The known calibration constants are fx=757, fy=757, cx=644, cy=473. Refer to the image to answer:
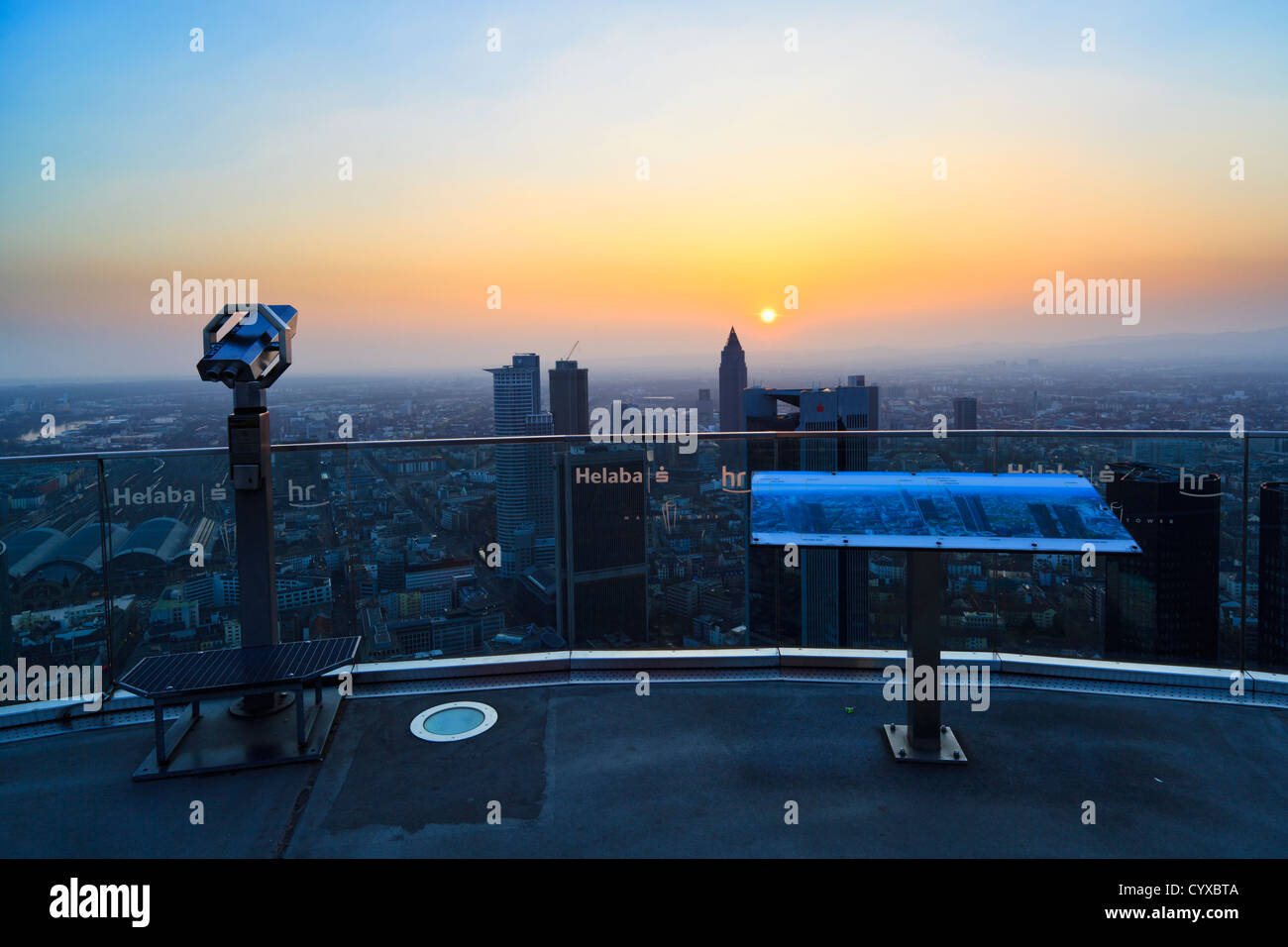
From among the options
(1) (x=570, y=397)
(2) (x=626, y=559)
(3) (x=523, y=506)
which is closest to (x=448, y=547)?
(3) (x=523, y=506)

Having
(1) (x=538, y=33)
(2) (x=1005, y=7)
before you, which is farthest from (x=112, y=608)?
(2) (x=1005, y=7)

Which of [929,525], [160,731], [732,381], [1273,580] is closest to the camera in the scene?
[929,525]

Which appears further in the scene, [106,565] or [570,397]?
[570,397]

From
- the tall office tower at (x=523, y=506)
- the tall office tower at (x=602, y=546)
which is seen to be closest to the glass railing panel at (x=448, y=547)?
the tall office tower at (x=523, y=506)

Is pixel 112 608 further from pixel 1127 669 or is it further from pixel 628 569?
pixel 1127 669

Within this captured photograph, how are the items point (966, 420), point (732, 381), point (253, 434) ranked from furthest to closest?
point (732, 381) → point (966, 420) → point (253, 434)

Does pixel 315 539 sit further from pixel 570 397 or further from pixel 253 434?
pixel 570 397
